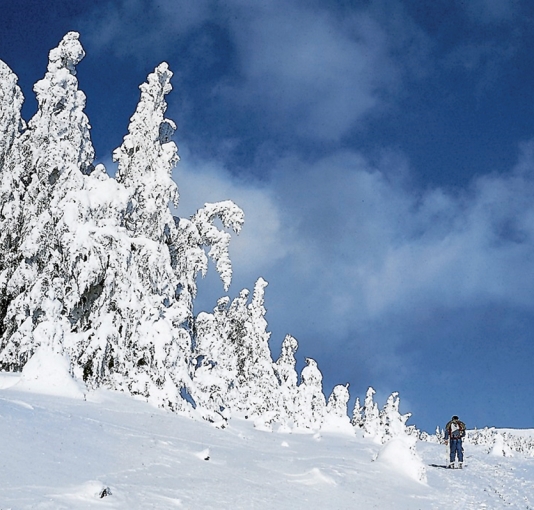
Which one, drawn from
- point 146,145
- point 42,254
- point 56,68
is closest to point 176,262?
point 146,145

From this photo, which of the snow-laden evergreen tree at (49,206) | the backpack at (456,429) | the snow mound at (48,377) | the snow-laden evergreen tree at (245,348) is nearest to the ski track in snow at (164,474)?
the snow mound at (48,377)

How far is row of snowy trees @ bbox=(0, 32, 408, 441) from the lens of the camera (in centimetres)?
2012

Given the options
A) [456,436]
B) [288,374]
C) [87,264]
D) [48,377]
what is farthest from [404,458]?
[288,374]

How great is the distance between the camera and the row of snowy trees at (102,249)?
20125mm

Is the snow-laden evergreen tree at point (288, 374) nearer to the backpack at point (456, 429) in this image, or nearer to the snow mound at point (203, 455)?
the backpack at point (456, 429)

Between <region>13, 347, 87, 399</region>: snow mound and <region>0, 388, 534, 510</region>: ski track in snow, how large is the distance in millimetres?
631

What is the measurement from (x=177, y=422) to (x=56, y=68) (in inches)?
704

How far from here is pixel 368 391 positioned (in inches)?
3123

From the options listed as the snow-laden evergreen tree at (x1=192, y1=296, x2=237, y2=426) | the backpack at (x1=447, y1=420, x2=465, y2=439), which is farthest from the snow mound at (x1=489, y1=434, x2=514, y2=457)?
the snow-laden evergreen tree at (x1=192, y1=296, x2=237, y2=426)

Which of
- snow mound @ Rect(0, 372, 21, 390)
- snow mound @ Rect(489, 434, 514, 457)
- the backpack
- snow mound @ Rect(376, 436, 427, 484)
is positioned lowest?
snow mound @ Rect(376, 436, 427, 484)

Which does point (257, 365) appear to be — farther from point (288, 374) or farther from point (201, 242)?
point (201, 242)

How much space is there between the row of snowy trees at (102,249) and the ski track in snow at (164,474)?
451 cm

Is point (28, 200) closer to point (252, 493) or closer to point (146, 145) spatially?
point (146, 145)

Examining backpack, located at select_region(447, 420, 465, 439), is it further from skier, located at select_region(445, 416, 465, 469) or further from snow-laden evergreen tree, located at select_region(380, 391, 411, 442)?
snow-laden evergreen tree, located at select_region(380, 391, 411, 442)
